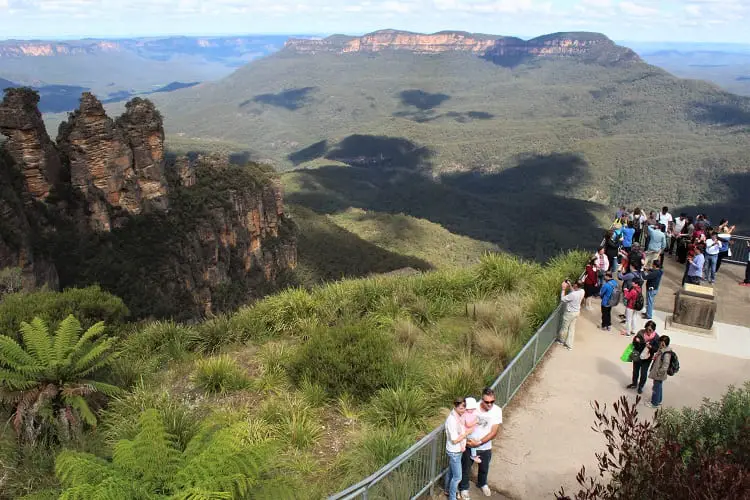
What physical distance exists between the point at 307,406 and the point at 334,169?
163914 millimetres

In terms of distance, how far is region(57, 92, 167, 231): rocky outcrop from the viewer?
3794 centimetres

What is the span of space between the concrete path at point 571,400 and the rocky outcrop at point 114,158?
36915 mm

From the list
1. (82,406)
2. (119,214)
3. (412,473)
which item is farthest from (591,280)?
(119,214)

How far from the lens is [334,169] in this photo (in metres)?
169

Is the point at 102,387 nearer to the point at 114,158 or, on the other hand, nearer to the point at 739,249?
the point at 739,249

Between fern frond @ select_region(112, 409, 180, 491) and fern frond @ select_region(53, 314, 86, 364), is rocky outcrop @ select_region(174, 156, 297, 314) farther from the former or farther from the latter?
fern frond @ select_region(112, 409, 180, 491)

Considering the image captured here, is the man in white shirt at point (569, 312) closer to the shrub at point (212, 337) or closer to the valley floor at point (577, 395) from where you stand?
the valley floor at point (577, 395)

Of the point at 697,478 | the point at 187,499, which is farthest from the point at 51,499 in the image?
the point at 697,478

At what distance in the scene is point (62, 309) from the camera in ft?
36.6

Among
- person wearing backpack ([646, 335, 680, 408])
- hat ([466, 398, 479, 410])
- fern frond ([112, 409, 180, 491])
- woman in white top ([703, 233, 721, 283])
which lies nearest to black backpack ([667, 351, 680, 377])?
person wearing backpack ([646, 335, 680, 408])

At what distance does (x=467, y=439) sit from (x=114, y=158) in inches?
1599

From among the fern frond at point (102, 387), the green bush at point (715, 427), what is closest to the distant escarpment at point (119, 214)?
the fern frond at point (102, 387)

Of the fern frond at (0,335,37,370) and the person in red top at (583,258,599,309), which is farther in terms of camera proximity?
the person in red top at (583,258,599,309)

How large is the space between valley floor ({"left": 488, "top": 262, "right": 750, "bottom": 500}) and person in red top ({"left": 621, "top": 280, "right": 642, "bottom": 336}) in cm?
30
